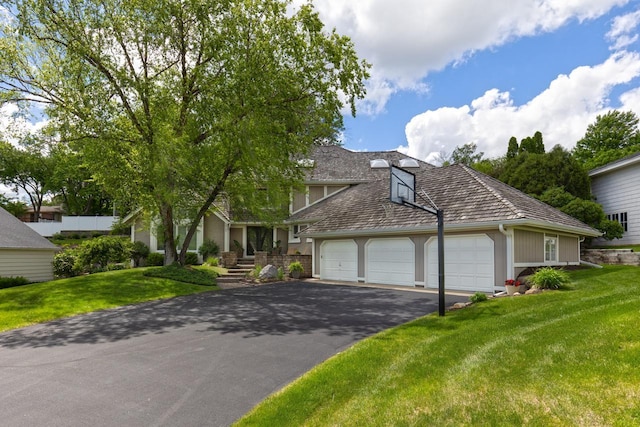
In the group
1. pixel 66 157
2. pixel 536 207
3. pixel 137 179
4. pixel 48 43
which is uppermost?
pixel 48 43

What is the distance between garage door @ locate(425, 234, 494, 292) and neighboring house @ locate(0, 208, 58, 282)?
64.9ft

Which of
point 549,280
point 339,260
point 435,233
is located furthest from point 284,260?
point 549,280

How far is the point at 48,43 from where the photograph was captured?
49.8 ft

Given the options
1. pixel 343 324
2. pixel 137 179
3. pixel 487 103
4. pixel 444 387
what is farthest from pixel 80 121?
pixel 487 103

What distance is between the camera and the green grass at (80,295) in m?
10.6

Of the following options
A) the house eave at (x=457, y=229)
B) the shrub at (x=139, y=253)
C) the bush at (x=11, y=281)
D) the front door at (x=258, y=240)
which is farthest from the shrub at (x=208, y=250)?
the bush at (x=11, y=281)

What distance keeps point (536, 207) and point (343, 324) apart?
1055 cm

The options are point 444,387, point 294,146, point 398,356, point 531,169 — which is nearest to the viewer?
point 444,387

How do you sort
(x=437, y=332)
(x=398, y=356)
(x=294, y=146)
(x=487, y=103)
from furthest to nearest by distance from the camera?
(x=487, y=103) → (x=294, y=146) → (x=437, y=332) → (x=398, y=356)

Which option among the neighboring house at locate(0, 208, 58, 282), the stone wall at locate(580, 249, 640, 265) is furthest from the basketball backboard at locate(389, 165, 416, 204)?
the neighboring house at locate(0, 208, 58, 282)

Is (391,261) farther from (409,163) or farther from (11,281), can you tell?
(11,281)

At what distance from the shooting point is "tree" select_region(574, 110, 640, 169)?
37.3m

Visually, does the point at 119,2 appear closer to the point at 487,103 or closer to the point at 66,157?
the point at 66,157

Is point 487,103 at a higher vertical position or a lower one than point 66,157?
higher
